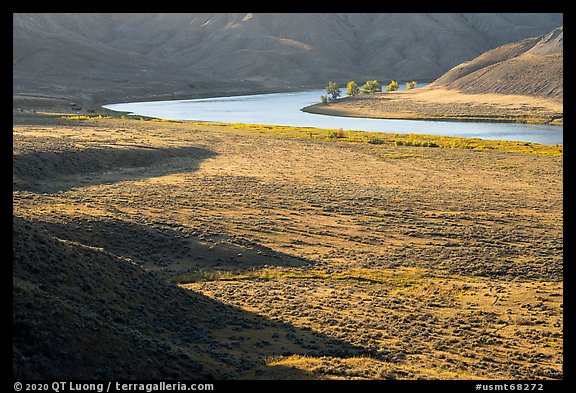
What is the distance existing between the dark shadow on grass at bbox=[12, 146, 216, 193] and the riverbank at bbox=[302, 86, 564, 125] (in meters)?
80.0

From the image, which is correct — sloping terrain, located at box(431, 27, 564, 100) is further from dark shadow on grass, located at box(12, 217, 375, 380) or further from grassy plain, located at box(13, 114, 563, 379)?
dark shadow on grass, located at box(12, 217, 375, 380)

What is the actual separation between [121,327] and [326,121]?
120 m

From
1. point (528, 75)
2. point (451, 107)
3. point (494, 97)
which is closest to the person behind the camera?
point (451, 107)

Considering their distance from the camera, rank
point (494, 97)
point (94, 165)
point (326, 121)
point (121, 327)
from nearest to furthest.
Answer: point (121, 327)
point (94, 165)
point (326, 121)
point (494, 97)

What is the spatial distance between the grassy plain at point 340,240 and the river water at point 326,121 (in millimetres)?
31569

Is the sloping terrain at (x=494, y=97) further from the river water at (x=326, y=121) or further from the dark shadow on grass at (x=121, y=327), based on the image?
the dark shadow on grass at (x=121, y=327)

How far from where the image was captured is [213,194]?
2178 inches

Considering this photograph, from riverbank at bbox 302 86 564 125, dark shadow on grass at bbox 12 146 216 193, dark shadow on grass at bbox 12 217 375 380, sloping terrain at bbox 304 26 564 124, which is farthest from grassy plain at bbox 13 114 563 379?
sloping terrain at bbox 304 26 564 124

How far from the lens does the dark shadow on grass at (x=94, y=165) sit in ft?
187

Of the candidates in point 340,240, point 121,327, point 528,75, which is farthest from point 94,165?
point 528,75

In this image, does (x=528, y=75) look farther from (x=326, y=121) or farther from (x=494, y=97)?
(x=326, y=121)

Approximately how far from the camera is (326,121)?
140 m
